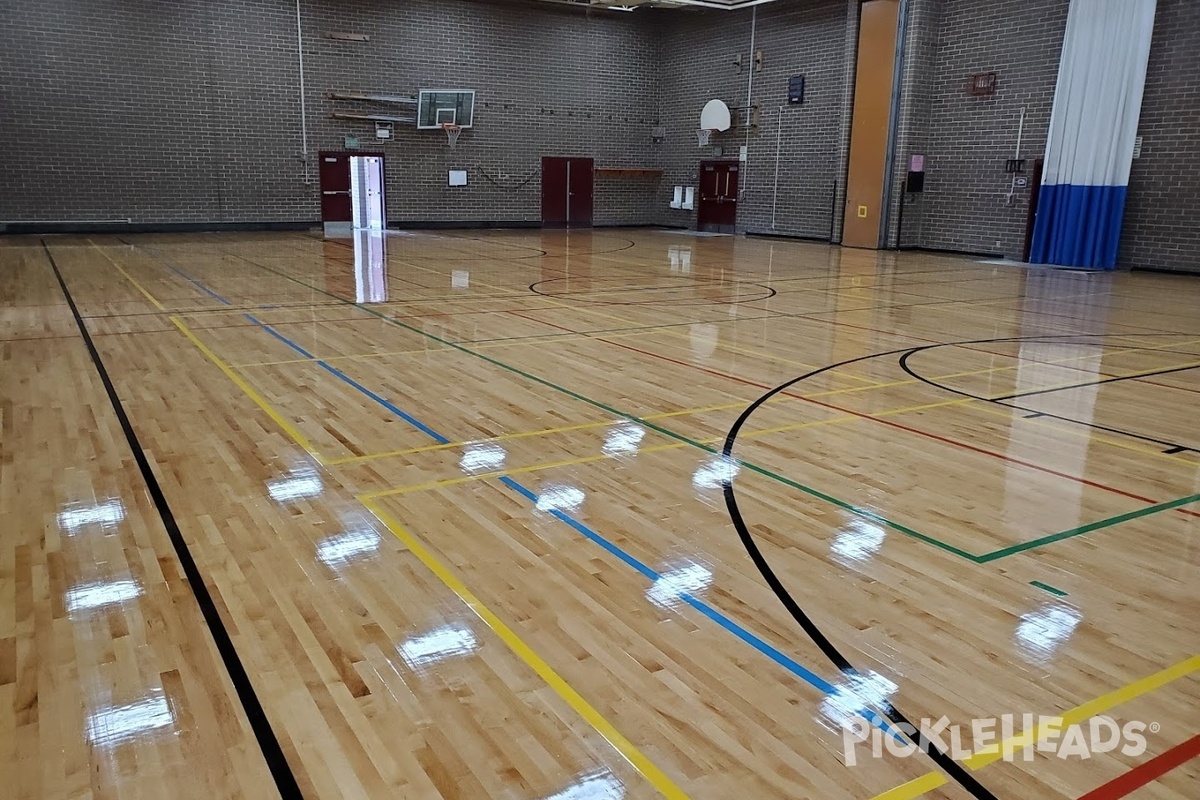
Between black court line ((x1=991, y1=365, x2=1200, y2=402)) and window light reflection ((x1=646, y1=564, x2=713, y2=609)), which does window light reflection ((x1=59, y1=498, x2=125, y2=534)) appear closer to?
window light reflection ((x1=646, y1=564, x2=713, y2=609))

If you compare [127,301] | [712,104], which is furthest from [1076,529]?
[712,104]

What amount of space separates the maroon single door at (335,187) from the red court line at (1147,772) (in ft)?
66.2

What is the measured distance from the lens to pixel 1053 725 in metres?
2.44

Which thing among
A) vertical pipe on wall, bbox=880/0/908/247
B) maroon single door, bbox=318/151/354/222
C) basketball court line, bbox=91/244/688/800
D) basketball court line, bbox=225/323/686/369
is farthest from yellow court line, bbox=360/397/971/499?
maroon single door, bbox=318/151/354/222

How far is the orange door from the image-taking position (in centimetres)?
1731

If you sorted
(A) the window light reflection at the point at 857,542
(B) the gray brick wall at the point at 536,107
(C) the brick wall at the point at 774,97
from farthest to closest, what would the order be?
(C) the brick wall at the point at 774,97 < (B) the gray brick wall at the point at 536,107 < (A) the window light reflection at the point at 857,542

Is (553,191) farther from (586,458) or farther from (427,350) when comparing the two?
(586,458)

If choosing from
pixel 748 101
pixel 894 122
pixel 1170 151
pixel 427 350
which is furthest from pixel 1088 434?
pixel 748 101

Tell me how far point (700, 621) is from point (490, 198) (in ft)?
66.7

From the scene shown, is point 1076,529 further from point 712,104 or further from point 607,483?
Result: point 712,104

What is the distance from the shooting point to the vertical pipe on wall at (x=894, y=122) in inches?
668

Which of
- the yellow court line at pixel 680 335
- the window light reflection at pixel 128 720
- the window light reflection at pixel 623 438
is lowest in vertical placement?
the window light reflection at pixel 128 720

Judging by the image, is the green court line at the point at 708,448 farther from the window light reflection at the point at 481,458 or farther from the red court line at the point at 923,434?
the red court line at the point at 923,434

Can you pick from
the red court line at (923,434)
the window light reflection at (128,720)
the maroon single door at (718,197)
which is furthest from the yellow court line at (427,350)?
the maroon single door at (718,197)
